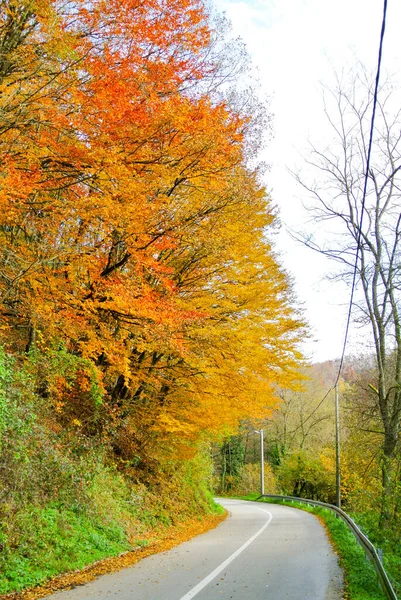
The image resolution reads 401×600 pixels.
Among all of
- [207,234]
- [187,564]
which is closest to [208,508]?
[187,564]

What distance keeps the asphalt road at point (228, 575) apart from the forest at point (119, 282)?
0.92 meters

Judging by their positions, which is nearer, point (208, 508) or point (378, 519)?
point (378, 519)

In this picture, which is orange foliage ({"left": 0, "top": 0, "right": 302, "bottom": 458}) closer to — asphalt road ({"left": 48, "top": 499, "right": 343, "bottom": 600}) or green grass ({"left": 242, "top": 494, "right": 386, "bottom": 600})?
asphalt road ({"left": 48, "top": 499, "right": 343, "bottom": 600})

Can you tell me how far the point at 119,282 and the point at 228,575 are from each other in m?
5.72

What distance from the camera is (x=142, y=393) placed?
1518cm

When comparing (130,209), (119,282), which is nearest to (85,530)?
(119,282)

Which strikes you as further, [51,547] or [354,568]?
[354,568]

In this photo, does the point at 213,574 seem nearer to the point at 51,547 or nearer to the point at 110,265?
the point at 51,547

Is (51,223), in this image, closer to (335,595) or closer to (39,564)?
(39,564)

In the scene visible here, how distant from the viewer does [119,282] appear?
10.2 m

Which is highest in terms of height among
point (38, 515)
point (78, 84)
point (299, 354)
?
point (78, 84)

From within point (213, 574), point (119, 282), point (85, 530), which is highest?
point (119, 282)

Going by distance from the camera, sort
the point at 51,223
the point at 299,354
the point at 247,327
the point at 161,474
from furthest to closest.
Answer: the point at 161,474 < the point at 299,354 < the point at 247,327 < the point at 51,223

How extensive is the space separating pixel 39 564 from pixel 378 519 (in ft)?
25.6
